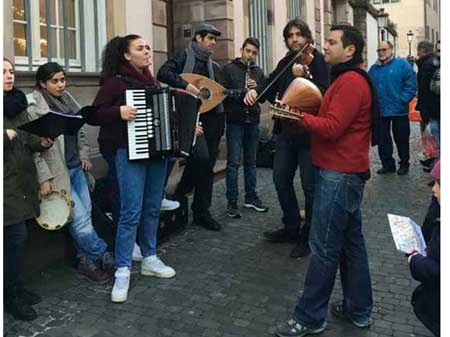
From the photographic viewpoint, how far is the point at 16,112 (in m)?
4.09

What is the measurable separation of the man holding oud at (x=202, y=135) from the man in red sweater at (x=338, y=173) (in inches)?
95.7

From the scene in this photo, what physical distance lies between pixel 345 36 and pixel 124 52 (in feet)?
5.76

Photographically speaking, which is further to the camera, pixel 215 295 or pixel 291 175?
pixel 291 175

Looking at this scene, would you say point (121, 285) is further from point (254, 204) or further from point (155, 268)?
point (254, 204)

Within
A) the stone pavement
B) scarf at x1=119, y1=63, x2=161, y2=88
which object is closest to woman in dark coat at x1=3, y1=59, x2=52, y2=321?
the stone pavement

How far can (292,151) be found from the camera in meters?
5.08

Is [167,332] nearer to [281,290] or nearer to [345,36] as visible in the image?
[281,290]

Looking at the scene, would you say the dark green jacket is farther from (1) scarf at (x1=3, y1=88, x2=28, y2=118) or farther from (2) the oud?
(2) the oud

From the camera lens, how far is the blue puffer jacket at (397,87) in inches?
347

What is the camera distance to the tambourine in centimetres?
436

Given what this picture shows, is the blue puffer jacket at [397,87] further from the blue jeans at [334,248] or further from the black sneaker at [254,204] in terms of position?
the blue jeans at [334,248]

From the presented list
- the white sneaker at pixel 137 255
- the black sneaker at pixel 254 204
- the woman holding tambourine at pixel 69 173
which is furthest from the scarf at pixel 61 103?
the black sneaker at pixel 254 204

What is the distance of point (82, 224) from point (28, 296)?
2.44ft

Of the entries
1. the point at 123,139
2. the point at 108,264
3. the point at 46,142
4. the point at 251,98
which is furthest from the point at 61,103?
the point at 251,98
